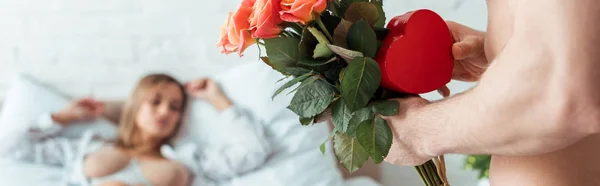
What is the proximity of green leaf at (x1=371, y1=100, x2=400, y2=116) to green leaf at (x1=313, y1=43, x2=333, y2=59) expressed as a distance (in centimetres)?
8

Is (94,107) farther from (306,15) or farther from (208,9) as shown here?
(306,15)

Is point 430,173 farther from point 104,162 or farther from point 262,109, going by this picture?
point 104,162

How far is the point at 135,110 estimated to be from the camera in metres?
1.93

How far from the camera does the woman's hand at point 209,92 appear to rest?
1.86m

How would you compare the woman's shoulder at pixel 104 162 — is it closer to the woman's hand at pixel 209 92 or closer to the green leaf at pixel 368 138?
the woman's hand at pixel 209 92

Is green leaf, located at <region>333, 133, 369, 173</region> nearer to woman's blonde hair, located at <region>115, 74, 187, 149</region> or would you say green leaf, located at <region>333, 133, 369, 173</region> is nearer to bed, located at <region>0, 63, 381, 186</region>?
bed, located at <region>0, 63, 381, 186</region>

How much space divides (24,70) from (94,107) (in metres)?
0.35

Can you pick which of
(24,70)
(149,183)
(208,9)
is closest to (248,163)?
(149,183)

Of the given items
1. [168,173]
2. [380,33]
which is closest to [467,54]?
[380,33]

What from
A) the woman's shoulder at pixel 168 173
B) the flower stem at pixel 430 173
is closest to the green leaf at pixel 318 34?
the flower stem at pixel 430 173

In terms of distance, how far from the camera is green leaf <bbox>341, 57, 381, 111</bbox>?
640 mm

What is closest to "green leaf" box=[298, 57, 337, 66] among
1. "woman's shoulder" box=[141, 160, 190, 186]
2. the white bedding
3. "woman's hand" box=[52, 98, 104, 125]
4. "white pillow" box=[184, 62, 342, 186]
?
"white pillow" box=[184, 62, 342, 186]

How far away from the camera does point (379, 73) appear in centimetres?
65

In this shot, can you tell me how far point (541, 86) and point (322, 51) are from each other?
0.83 ft
